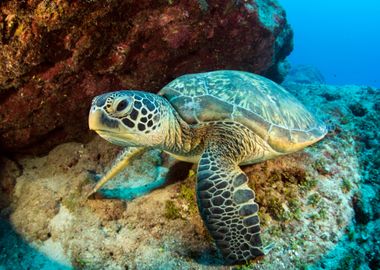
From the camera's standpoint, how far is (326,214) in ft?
8.88

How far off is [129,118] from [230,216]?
1.18 m

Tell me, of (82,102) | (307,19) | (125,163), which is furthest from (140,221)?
(307,19)

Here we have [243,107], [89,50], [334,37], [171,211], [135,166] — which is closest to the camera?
[171,211]

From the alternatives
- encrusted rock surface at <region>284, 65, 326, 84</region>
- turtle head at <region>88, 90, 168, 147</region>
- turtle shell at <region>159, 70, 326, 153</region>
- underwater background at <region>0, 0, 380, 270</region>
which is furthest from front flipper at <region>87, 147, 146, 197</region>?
encrusted rock surface at <region>284, 65, 326, 84</region>

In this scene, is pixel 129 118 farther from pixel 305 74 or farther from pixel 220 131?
pixel 305 74

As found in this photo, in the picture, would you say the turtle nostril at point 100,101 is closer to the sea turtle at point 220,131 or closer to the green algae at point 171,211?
the sea turtle at point 220,131

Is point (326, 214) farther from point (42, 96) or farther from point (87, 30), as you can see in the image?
point (42, 96)

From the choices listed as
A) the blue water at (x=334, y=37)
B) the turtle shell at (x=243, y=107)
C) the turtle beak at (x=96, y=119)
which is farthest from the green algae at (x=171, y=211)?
the blue water at (x=334, y=37)

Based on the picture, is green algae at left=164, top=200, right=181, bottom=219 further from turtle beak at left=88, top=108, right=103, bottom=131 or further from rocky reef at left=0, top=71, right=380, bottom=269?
turtle beak at left=88, top=108, right=103, bottom=131

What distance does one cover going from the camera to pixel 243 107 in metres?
2.92

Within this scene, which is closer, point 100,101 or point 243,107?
point 100,101

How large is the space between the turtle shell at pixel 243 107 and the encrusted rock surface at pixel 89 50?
0.75m

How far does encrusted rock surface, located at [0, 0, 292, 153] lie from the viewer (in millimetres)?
2642

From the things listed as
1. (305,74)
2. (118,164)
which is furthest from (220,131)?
(305,74)
